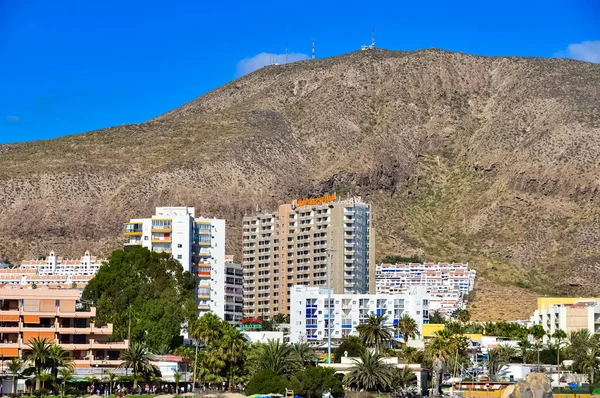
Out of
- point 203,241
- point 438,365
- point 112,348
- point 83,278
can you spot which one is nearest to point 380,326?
point 438,365

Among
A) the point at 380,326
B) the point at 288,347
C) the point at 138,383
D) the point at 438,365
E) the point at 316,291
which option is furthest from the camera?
the point at 316,291

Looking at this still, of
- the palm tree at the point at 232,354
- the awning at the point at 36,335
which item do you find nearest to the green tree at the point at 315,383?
the palm tree at the point at 232,354

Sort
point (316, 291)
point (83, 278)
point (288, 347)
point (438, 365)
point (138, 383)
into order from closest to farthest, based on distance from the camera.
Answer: point (138, 383) → point (288, 347) → point (438, 365) → point (316, 291) → point (83, 278)

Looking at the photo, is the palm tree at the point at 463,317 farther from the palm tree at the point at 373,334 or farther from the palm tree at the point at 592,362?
the palm tree at the point at 592,362

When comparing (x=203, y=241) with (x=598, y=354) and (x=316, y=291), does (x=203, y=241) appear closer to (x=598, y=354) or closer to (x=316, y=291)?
(x=316, y=291)

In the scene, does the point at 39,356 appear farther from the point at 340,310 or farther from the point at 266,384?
the point at 340,310

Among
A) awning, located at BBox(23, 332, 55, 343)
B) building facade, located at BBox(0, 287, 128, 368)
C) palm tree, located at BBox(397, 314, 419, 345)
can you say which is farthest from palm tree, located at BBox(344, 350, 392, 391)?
palm tree, located at BBox(397, 314, 419, 345)

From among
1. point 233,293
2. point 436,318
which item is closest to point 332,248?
point 436,318
